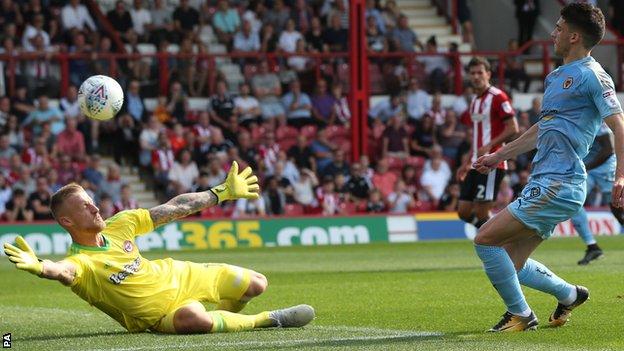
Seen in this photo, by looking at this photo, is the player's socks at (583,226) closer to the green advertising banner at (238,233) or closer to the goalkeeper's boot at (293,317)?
the goalkeeper's boot at (293,317)

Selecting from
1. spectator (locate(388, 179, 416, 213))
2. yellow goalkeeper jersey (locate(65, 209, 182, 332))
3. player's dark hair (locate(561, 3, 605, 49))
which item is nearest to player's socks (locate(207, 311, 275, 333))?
yellow goalkeeper jersey (locate(65, 209, 182, 332))

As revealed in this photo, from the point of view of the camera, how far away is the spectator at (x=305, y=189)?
962 inches

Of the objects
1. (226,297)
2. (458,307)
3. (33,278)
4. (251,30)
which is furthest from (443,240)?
(226,297)

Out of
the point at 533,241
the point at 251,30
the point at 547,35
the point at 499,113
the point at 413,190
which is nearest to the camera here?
the point at 533,241

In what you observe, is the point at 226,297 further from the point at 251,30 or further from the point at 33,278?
the point at 251,30

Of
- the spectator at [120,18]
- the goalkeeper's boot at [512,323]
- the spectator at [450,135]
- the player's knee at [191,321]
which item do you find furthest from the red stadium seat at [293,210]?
the goalkeeper's boot at [512,323]

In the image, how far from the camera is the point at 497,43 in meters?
31.7

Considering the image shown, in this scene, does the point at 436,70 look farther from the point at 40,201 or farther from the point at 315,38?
the point at 40,201

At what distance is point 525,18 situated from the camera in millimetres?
30406

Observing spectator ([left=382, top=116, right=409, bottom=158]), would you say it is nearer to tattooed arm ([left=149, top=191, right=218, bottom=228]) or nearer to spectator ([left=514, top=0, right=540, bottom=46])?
spectator ([left=514, top=0, right=540, bottom=46])

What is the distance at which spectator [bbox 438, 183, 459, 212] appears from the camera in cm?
2483

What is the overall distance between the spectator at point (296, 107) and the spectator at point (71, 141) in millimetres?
4287

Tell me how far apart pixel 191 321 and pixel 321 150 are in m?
16.7

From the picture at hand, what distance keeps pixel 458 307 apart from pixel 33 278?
7004 mm
